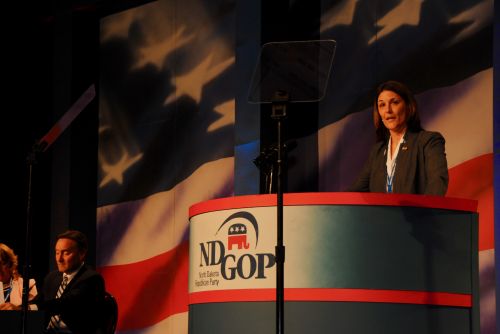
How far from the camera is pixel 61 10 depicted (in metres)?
8.93

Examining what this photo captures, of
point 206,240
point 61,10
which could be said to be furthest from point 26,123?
point 206,240

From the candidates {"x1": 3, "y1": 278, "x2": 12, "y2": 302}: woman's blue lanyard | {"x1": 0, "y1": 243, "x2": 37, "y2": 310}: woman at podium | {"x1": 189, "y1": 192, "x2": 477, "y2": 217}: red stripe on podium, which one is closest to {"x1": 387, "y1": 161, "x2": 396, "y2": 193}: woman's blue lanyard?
{"x1": 189, "y1": 192, "x2": 477, "y2": 217}: red stripe on podium

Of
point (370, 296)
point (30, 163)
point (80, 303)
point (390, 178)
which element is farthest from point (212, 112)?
point (370, 296)

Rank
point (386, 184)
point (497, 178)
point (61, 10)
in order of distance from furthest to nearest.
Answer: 1. point (61, 10)
2. point (497, 178)
3. point (386, 184)

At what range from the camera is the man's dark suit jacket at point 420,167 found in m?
3.70

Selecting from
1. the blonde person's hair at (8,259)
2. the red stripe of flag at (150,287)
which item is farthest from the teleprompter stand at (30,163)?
the red stripe of flag at (150,287)

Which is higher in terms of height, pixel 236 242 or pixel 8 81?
pixel 8 81

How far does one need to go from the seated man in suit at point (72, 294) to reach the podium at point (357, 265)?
1.94m

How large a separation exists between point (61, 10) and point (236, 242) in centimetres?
596

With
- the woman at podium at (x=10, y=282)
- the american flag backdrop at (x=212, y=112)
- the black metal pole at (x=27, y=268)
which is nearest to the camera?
the black metal pole at (x=27, y=268)

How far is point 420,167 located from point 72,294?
241 centimetres

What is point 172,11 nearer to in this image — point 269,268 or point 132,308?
point 132,308

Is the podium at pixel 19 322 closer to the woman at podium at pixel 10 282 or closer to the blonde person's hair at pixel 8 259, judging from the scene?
the woman at podium at pixel 10 282

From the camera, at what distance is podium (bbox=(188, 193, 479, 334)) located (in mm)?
3357
